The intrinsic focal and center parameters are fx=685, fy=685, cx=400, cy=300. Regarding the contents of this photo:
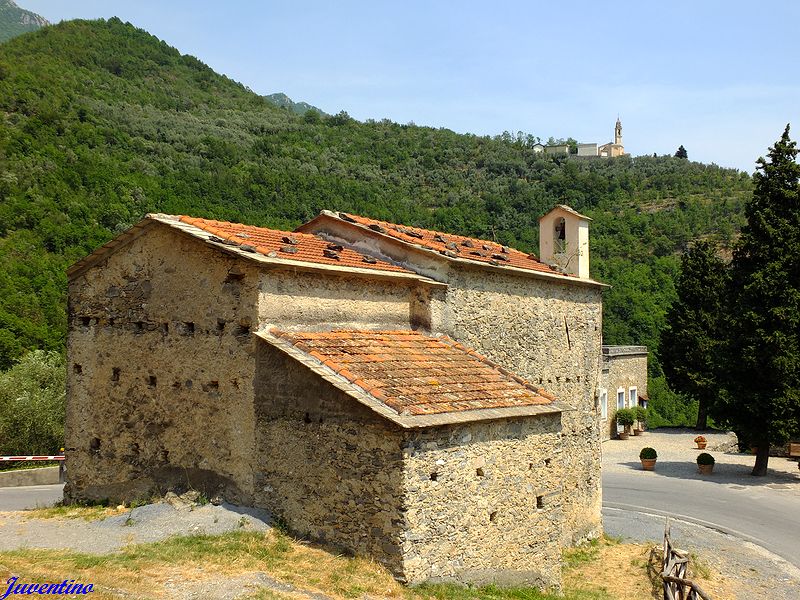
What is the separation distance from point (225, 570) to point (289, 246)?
5.21 metres

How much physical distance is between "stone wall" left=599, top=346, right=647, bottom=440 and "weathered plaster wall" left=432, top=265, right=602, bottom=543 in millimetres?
15574

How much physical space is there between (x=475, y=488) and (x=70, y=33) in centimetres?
7180

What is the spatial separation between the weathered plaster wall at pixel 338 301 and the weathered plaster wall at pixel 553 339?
0.57m

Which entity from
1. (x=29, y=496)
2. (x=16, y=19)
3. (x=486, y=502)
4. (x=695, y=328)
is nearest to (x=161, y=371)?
(x=486, y=502)

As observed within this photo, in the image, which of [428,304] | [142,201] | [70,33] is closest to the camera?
[428,304]

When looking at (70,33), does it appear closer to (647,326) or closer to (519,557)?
(647,326)

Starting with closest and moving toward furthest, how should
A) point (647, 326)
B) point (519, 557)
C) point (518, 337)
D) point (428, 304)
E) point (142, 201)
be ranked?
point (519, 557)
point (428, 304)
point (518, 337)
point (142, 201)
point (647, 326)

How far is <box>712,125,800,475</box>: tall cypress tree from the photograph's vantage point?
70.6ft

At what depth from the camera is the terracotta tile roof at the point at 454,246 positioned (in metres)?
13.1

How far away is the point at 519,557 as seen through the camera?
9.98 m

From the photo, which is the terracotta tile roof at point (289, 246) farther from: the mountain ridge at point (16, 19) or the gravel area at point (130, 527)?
the mountain ridge at point (16, 19)

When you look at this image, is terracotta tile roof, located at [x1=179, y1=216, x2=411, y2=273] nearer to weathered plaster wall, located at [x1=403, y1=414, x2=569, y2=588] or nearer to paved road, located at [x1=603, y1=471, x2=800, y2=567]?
weathered plaster wall, located at [x1=403, y1=414, x2=569, y2=588]

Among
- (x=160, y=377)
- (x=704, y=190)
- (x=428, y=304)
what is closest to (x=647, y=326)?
(x=704, y=190)

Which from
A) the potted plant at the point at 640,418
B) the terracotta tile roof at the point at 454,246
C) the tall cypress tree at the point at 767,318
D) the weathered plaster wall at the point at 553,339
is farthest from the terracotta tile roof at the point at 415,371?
the potted plant at the point at 640,418
